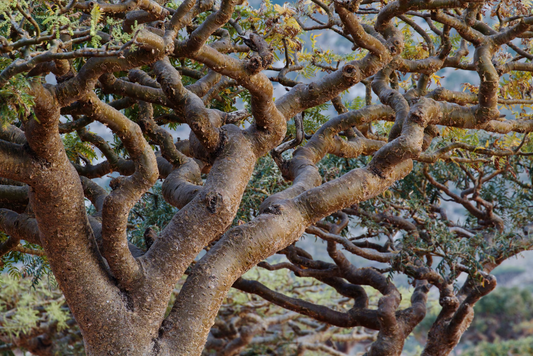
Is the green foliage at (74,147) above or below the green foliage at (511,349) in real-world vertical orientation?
below

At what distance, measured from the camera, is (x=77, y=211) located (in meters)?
2.58

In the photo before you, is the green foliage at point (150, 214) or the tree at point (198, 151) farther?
the green foliage at point (150, 214)

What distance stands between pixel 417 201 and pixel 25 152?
4.28 m

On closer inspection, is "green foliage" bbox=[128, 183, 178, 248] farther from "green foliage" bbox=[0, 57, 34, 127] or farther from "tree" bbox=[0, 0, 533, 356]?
"green foliage" bbox=[0, 57, 34, 127]

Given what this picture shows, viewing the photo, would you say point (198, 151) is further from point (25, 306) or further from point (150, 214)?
point (25, 306)

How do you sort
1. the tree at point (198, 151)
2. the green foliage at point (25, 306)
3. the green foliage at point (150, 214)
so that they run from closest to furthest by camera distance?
the tree at point (198, 151)
the green foliage at point (150, 214)
the green foliage at point (25, 306)

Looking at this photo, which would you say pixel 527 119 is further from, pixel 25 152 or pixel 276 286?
pixel 276 286

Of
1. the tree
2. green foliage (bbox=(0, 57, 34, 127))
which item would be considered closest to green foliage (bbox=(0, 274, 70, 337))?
the tree

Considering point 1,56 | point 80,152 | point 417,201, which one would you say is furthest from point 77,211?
point 417,201

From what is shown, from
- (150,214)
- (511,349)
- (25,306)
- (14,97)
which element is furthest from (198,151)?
(511,349)

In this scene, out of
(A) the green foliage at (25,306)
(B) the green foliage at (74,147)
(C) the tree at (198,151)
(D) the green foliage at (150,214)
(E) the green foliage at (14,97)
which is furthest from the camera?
(A) the green foliage at (25,306)

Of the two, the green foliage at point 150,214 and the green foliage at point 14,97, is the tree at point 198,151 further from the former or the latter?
the green foliage at point 150,214

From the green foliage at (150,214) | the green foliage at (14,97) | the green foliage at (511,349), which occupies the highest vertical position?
the green foliage at (511,349)

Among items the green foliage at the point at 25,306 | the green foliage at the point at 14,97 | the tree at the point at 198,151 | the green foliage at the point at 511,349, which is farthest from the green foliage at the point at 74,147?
the green foliage at the point at 511,349
